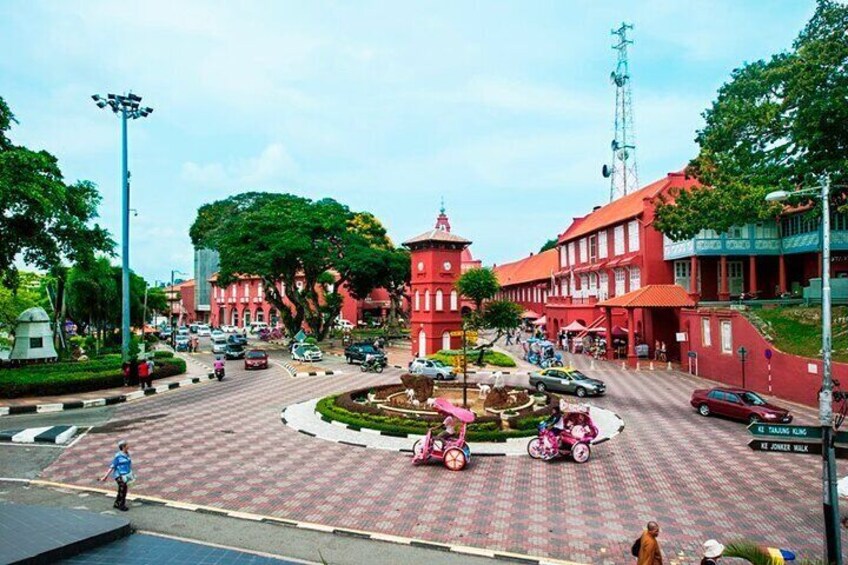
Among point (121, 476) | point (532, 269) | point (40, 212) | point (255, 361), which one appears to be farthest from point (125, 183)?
point (532, 269)

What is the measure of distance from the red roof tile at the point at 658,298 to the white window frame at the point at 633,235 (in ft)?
15.6

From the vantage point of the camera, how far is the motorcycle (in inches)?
1432

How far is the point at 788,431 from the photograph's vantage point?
848 centimetres

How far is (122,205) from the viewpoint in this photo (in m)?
29.1

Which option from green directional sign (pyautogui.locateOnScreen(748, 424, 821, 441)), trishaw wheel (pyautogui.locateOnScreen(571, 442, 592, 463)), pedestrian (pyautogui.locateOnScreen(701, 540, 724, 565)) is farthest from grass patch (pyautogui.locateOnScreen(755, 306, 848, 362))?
pedestrian (pyautogui.locateOnScreen(701, 540, 724, 565))

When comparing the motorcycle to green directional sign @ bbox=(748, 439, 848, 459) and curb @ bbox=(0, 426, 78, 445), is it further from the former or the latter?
green directional sign @ bbox=(748, 439, 848, 459)

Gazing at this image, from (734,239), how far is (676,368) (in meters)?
8.96

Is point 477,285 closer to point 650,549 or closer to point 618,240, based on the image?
point 618,240

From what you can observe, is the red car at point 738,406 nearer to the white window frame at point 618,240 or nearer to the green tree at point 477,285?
the white window frame at point 618,240

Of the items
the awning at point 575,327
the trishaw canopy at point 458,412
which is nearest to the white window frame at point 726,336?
the awning at point 575,327

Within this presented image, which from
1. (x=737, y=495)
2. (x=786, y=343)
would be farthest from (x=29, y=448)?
(x=786, y=343)

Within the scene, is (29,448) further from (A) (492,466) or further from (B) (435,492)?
(A) (492,466)

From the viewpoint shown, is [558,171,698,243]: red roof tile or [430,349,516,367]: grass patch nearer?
[430,349,516,367]: grass patch

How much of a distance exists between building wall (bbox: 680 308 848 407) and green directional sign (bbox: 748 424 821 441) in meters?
17.0
